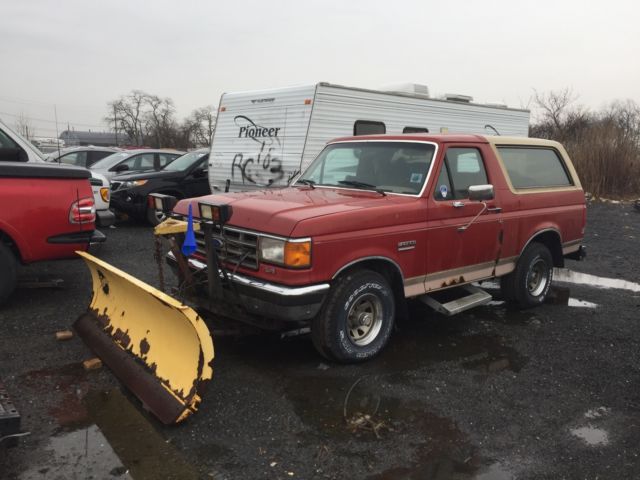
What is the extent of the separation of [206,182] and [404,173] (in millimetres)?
7435

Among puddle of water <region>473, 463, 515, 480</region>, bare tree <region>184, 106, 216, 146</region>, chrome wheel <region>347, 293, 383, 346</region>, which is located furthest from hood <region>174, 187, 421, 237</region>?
bare tree <region>184, 106, 216, 146</region>

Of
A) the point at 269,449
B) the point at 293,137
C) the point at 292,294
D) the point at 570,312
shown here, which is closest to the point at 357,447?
the point at 269,449

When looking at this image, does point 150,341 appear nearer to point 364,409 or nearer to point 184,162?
point 364,409

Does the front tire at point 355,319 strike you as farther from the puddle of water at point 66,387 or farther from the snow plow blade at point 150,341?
the puddle of water at point 66,387

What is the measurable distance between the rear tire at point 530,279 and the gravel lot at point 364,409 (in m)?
0.36

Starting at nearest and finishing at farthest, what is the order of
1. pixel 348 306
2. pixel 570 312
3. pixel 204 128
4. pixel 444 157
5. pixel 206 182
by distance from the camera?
A: pixel 348 306, pixel 444 157, pixel 570 312, pixel 206 182, pixel 204 128

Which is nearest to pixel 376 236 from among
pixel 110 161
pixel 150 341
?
pixel 150 341

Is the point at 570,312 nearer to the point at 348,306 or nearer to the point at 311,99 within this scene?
the point at 348,306

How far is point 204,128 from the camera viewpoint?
59188mm

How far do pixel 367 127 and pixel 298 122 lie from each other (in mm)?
1434

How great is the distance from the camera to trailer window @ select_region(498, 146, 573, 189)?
5.81m

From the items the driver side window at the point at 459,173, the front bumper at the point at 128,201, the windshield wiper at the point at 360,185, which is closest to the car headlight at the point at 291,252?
the windshield wiper at the point at 360,185

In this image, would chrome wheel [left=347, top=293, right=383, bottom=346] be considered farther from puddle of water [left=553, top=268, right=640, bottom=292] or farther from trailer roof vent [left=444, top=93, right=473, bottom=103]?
trailer roof vent [left=444, top=93, right=473, bottom=103]

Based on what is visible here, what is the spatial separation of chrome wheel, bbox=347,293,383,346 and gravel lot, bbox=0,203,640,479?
25 centimetres
